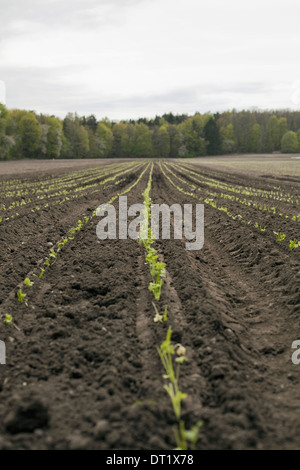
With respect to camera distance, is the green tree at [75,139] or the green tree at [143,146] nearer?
the green tree at [75,139]

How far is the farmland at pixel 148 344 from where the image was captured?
2.90m

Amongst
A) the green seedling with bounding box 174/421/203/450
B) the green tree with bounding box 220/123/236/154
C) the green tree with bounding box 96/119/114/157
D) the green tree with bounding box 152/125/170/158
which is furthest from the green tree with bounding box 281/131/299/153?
the green seedling with bounding box 174/421/203/450

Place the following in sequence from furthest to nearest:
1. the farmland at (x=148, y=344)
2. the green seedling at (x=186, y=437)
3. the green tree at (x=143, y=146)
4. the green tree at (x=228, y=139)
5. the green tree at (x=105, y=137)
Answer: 1. the green tree at (x=143, y=146)
2. the green tree at (x=105, y=137)
3. the green tree at (x=228, y=139)
4. the farmland at (x=148, y=344)
5. the green seedling at (x=186, y=437)

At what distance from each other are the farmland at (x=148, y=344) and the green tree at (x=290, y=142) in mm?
88711

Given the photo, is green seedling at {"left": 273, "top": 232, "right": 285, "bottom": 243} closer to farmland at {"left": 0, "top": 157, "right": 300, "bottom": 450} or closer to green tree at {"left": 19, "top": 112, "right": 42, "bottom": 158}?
farmland at {"left": 0, "top": 157, "right": 300, "bottom": 450}

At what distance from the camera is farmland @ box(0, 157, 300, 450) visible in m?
2.90

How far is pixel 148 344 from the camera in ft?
13.6

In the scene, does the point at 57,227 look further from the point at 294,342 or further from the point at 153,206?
the point at 294,342

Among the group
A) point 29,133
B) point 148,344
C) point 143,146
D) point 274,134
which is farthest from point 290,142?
point 148,344

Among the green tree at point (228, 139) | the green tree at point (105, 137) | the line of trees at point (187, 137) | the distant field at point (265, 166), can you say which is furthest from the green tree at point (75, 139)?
the distant field at point (265, 166)

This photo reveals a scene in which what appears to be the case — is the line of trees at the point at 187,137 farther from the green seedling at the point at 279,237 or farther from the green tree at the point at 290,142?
the green seedling at the point at 279,237

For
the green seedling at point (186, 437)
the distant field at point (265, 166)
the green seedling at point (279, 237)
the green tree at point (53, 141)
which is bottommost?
the green seedling at point (186, 437)

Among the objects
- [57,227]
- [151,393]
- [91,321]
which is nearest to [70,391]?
[151,393]
